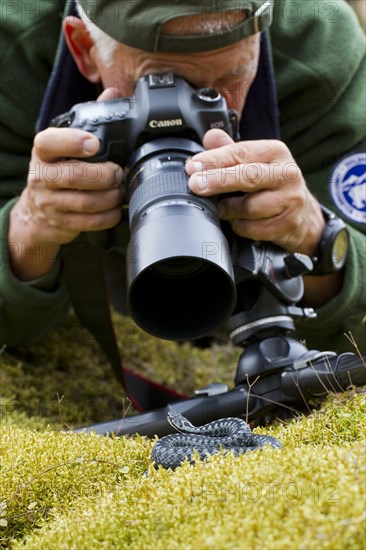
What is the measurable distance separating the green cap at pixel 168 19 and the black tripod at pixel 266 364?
44cm

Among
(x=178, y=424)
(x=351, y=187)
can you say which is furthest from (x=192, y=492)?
(x=351, y=187)

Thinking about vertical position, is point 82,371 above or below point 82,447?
below

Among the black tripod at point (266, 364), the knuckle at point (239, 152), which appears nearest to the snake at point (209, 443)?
the black tripod at point (266, 364)

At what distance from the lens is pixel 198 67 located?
171cm

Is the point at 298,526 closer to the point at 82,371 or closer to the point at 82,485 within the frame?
the point at 82,485

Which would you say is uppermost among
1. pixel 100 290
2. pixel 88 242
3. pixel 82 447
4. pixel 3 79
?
pixel 3 79

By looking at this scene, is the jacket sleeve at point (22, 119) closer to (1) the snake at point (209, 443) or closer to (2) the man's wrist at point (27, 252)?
(2) the man's wrist at point (27, 252)

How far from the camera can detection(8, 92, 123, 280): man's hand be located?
1.59 metres

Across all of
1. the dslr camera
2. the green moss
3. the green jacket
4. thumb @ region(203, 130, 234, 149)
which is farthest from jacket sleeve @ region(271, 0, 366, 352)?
the green moss

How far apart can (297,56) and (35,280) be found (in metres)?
1.01

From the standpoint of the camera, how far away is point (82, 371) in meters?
2.39

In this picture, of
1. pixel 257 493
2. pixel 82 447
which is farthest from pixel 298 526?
pixel 82 447

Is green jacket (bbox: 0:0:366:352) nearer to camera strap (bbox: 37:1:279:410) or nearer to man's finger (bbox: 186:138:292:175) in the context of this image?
camera strap (bbox: 37:1:279:410)

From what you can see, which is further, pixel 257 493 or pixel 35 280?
pixel 35 280
